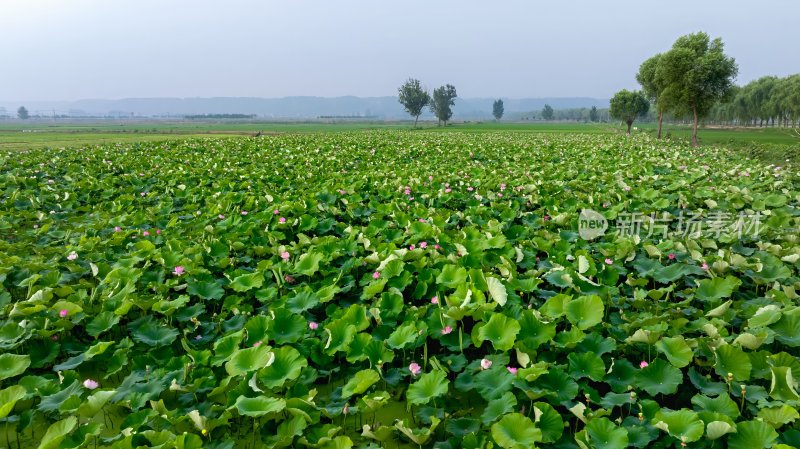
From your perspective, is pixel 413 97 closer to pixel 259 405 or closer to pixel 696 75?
pixel 696 75

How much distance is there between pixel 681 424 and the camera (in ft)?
6.36

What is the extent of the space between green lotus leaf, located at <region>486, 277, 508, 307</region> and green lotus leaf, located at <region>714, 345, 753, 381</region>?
3.67ft

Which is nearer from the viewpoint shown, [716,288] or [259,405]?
[259,405]

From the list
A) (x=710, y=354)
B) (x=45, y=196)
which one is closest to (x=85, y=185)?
(x=45, y=196)

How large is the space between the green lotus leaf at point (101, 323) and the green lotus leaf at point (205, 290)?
54cm

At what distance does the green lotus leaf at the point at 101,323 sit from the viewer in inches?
112

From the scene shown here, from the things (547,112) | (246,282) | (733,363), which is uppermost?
(547,112)

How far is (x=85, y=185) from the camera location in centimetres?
847

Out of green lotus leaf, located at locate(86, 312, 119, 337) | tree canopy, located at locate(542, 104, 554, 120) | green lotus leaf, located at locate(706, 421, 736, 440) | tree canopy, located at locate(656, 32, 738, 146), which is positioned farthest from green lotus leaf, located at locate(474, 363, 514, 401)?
tree canopy, located at locate(542, 104, 554, 120)

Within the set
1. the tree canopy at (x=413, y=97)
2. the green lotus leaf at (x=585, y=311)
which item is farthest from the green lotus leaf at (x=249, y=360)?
the tree canopy at (x=413, y=97)

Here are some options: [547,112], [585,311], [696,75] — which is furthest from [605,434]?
[547,112]

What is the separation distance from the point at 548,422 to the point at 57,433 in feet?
6.81

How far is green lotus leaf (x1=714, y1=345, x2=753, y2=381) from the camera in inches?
90.2

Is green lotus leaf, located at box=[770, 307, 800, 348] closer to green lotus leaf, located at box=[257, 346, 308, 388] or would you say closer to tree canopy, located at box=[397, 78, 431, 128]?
green lotus leaf, located at box=[257, 346, 308, 388]
